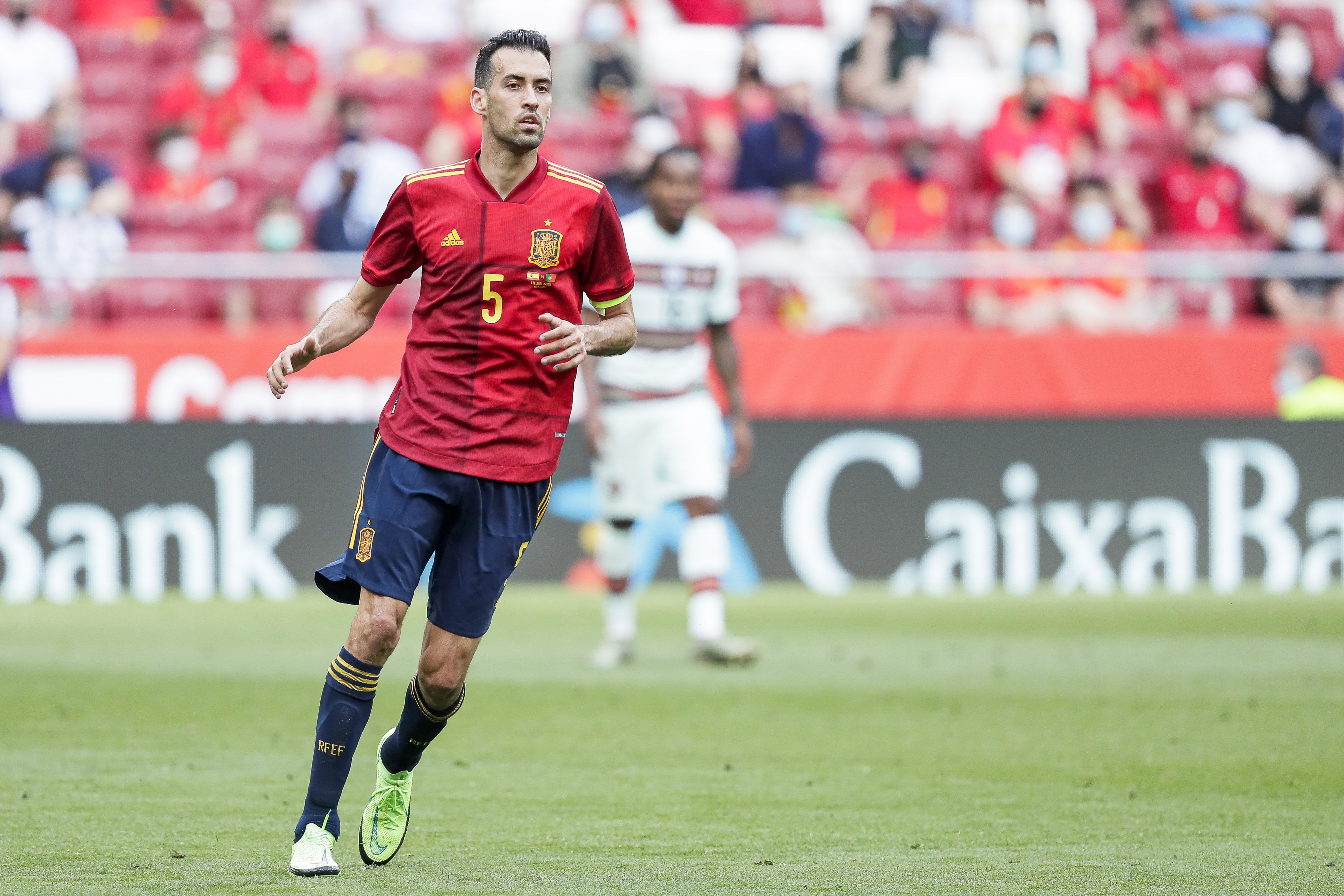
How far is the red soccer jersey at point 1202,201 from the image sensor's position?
57.8ft

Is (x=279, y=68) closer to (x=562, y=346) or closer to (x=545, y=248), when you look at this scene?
(x=545, y=248)

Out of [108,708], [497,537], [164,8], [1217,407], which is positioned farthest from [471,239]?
[164,8]

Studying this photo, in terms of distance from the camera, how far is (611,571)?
34.4 feet

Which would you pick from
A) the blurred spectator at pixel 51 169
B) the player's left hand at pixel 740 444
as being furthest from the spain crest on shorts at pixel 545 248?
the blurred spectator at pixel 51 169

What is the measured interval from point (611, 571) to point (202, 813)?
459 centimetres

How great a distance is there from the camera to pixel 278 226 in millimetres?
15461

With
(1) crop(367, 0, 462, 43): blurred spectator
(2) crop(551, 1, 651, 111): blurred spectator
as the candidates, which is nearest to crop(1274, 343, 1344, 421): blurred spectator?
(2) crop(551, 1, 651, 111): blurred spectator

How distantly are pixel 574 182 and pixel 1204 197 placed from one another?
1330 cm

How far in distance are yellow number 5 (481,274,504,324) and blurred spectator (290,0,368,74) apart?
45.7 feet

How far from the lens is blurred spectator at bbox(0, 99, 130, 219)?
15469mm

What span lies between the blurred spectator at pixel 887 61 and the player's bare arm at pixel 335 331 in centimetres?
1370

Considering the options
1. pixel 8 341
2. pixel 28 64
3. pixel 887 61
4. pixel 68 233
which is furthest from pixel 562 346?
pixel 887 61

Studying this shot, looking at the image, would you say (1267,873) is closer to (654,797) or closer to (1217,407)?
(654,797)

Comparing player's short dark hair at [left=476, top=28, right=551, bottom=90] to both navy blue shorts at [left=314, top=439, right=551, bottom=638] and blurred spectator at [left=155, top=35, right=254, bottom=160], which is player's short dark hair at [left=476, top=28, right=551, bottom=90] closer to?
navy blue shorts at [left=314, top=439, right=551, bottom=638]
